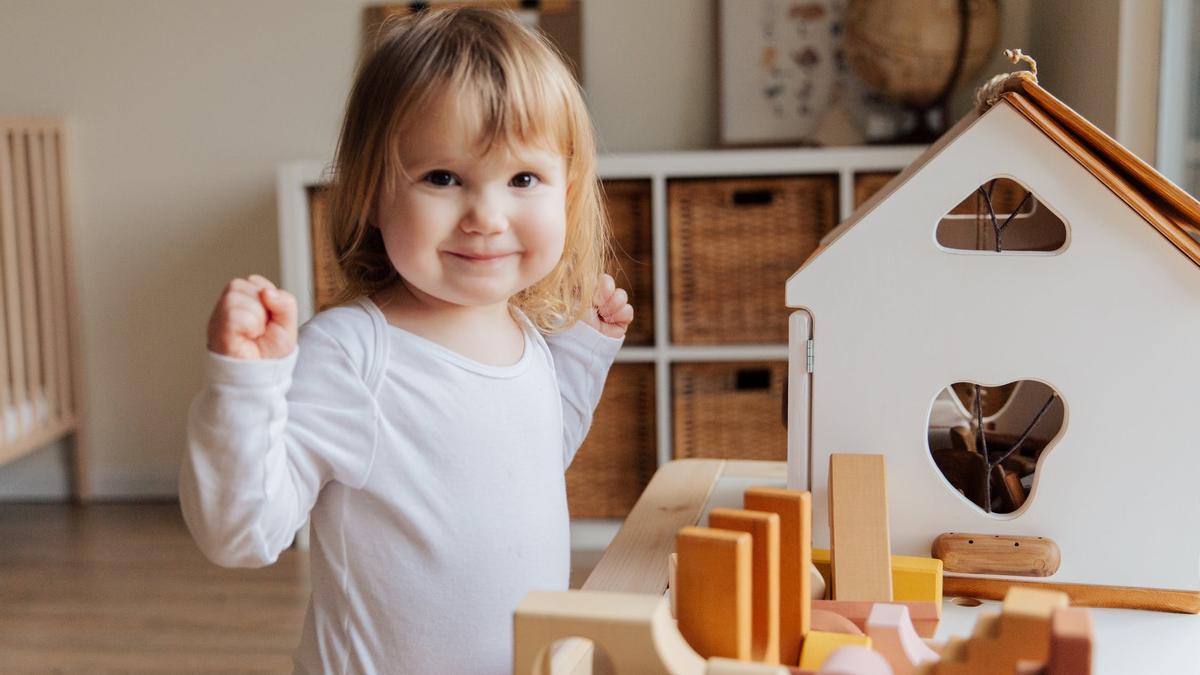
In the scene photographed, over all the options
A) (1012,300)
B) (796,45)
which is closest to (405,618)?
(1012,300)

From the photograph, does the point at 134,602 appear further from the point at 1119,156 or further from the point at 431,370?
the point at 1119,156

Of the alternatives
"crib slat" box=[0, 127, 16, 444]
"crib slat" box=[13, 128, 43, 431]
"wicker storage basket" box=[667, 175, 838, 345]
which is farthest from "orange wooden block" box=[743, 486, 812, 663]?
"crib slat" box=[13, 128, 43, 431]

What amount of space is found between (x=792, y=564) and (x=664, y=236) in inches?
71.7

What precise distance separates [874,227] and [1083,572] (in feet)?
0.88

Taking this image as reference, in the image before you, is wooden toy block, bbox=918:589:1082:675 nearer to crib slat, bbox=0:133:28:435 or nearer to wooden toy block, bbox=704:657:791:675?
wooden toy block, bbox=704:657:791:675

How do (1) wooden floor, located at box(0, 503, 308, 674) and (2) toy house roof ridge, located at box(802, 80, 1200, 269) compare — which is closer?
(2) toy house roof ridge, located at box(802, 80, 1200, 269)

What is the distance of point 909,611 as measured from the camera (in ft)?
2.12

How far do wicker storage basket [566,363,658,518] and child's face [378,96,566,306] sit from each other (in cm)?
171

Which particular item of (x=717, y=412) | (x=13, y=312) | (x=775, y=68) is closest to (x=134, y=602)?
(x=13, y=312)

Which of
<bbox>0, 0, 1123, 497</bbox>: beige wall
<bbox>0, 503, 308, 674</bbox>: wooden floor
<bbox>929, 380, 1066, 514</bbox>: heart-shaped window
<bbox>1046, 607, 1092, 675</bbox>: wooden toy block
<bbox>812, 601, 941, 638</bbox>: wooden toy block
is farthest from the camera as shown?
<bbox>0, 0, 1123, 497</bbox>: beige wall

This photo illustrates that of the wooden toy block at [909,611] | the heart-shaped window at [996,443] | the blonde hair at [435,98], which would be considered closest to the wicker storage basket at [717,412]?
the heart-shaped window at [996,443]

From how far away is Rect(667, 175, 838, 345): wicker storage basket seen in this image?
7.58 ft

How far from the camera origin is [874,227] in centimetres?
76

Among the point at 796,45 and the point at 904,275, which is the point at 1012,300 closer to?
the point at 904,275
